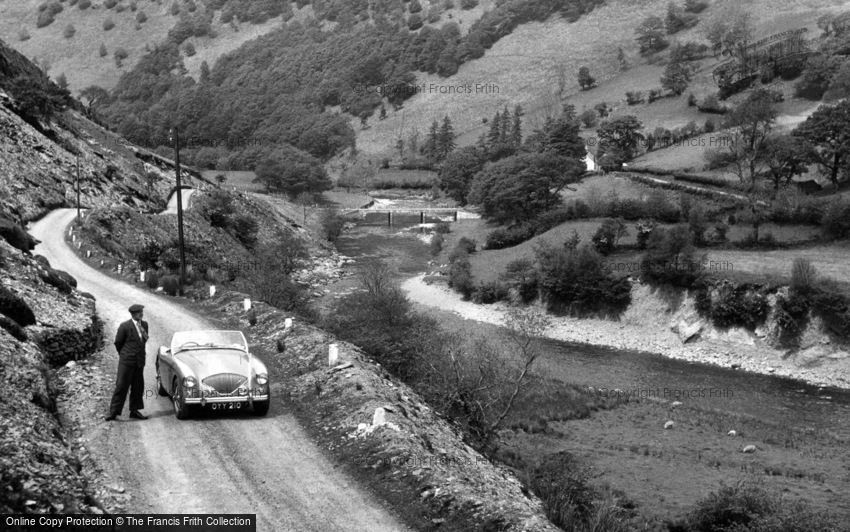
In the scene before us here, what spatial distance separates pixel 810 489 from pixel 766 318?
29160 millimetres

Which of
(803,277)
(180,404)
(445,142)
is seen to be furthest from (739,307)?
(445,142)

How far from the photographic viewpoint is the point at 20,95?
258 ft

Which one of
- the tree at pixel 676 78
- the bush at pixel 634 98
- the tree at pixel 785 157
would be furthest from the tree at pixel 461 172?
the tree at pixel 785 157

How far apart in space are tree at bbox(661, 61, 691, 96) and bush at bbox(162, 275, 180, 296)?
519 feet

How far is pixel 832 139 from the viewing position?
91.9m

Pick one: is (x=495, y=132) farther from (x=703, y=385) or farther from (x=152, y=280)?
(x=152, y=280)

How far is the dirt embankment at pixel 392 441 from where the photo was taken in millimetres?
15273

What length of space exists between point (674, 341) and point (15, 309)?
52.6 m

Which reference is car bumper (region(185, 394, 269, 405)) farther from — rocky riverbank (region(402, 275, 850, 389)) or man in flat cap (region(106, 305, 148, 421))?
rocky riverbank (region(402, 275, 850, 389))

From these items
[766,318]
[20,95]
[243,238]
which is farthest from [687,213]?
[20,95]

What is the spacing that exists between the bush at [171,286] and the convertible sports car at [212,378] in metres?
18.1

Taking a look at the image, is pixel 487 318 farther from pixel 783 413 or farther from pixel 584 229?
pixel 783 413

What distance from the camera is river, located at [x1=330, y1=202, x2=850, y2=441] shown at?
47638mm

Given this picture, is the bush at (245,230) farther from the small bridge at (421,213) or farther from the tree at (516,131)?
the tree at (516,131)
